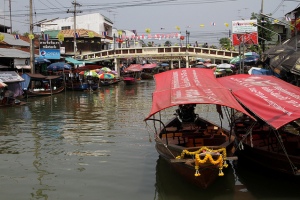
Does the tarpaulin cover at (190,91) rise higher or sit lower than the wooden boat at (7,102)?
higher

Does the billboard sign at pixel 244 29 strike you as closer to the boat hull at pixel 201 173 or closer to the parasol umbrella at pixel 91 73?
the parasol umbrella at pixel 91 73

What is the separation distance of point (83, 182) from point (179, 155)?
2436 mm

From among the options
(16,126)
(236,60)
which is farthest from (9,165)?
(236,60)

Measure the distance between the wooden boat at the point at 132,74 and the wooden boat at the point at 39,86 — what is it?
9976mm

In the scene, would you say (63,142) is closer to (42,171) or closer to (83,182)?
(42,171)

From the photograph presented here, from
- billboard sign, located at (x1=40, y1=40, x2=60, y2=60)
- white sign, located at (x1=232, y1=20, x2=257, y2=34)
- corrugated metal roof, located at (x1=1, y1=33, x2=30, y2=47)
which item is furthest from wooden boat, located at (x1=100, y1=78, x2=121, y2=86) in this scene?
white sign, located at (x1=232, y1=20, x2=257, y2=34)

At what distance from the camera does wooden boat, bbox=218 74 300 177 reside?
6.73 m

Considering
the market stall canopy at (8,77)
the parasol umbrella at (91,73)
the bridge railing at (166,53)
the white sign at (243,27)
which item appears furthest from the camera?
the bridge railing at (166,53)

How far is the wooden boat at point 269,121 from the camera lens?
6.73m

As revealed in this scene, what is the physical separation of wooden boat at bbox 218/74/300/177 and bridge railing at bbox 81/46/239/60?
3586cm

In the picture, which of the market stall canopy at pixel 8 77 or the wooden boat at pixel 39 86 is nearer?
the market stall canopy at pixel 8 77

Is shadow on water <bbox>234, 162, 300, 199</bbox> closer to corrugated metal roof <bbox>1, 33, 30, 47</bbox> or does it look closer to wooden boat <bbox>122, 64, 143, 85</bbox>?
corrugated metal roof <bbox>1, 33, 30, 47</bbox>

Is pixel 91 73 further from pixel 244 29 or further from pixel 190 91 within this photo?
pixel 190 91

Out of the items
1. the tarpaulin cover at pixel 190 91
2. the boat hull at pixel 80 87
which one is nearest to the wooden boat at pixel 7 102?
the boat hull at pixel 80 87
